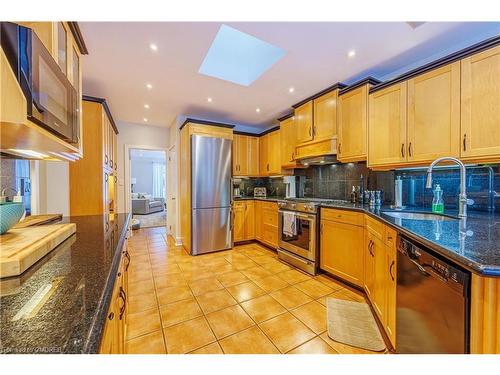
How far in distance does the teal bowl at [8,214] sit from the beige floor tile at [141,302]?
4.49ft

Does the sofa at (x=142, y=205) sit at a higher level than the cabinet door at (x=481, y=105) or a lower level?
lower

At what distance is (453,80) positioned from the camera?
1757 millimetres

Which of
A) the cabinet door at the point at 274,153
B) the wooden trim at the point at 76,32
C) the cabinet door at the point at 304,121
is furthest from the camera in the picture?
the cabinet door at the point at 274,153

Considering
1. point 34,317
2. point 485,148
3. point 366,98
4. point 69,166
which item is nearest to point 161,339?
point 34,317

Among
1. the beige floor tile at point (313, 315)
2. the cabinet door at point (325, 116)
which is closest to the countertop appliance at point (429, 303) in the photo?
the beige floor tile at point (313, 315)

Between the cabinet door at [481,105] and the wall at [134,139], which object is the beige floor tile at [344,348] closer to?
the cabinet door at [481,105]

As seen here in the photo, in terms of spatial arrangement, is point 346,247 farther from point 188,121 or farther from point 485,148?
point 188,121

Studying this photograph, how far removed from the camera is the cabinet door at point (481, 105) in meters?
1.55

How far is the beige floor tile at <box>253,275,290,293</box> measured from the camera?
Result: 238cm

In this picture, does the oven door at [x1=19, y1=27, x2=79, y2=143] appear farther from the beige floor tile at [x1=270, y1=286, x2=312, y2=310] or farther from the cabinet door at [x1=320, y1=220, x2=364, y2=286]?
the cabinet door at [x1=320, y1=220, x2=364, y2=286]

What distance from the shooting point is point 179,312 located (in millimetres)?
1947

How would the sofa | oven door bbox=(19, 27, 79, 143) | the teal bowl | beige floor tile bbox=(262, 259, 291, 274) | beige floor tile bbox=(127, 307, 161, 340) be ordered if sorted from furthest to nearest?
the sofa < beige floor tile bbox=(262, 259, 291, 274) < beige floor tile bbox=(127, 307, 161, 340) < the teal bowl < oven door bbox=(19, 27, 79, 143)

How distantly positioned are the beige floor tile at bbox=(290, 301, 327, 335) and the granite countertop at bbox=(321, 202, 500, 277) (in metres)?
1.00

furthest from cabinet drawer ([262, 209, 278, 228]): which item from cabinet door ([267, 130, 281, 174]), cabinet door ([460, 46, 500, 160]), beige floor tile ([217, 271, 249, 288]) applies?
cabinet door ([460, 46, 500, 160])
